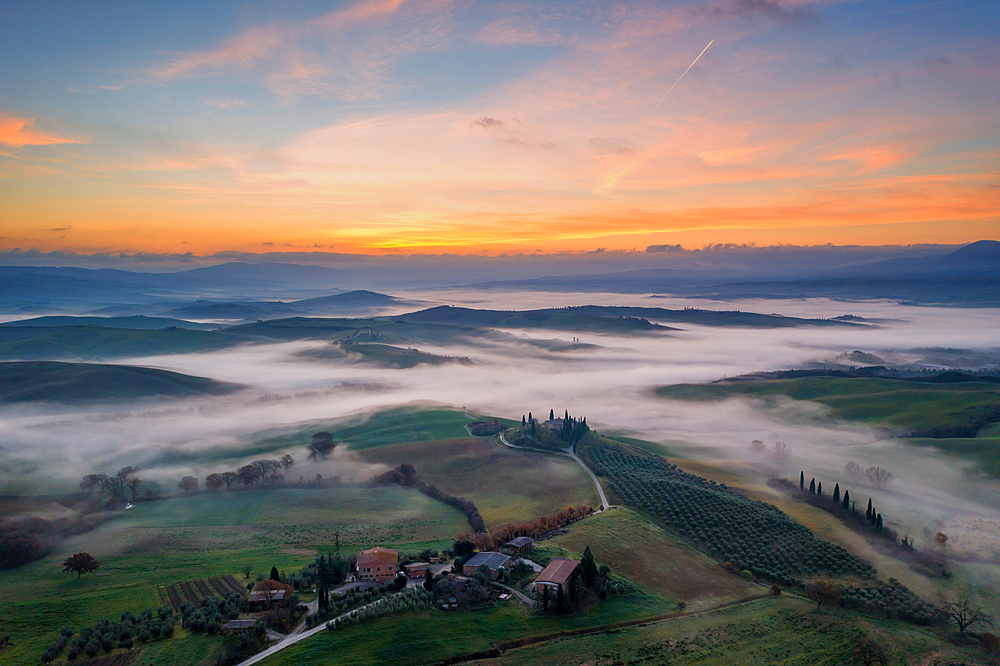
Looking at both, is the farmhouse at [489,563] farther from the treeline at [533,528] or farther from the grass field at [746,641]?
the grass field at [746,641]

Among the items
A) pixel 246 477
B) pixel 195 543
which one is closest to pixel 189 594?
pixel 195 543

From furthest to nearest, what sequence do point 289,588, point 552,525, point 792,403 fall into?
point 792,403 → point 552,525 → point 289,588

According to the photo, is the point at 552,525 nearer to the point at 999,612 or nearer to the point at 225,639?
the point at 225,639

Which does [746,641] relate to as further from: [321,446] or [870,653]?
[321,446]

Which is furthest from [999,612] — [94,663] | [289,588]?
[94,663]

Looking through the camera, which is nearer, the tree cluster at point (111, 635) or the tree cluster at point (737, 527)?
the tree cluster at point (111, 635)

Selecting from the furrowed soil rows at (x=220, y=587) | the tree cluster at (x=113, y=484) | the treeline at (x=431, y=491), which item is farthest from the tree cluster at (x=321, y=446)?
the furrowed soil rows at (x=220, y=587)

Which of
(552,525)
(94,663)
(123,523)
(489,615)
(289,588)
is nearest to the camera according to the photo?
(94,663)
